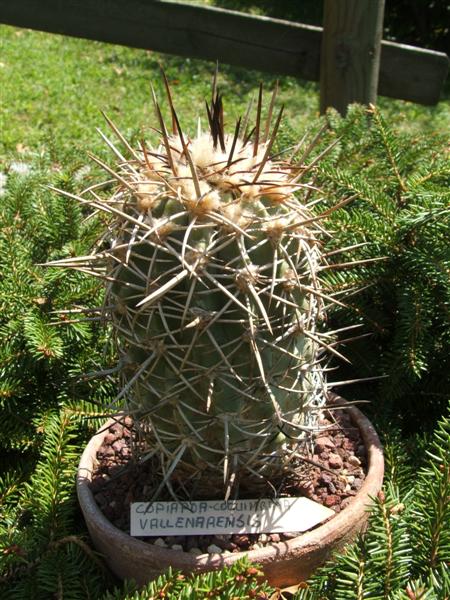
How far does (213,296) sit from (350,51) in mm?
2449

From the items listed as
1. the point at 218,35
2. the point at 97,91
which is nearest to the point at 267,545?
the point at 218,35

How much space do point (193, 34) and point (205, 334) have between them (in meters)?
2.93

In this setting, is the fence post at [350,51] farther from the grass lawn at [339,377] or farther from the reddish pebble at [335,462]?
the reddish pebble at [335,462]

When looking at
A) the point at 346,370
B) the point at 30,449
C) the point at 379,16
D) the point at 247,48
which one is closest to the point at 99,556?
the point at 30,449

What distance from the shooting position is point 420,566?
4.36ft

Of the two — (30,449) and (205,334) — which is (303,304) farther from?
(30,449)

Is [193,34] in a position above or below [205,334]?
above

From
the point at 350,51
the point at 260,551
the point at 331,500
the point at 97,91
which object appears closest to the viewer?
the point at 260,551

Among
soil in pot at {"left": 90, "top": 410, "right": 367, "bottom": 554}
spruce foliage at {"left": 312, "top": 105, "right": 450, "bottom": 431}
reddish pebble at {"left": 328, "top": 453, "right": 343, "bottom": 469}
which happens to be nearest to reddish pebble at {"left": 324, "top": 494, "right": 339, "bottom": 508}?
soil in pot at {"left": 90, "top": 410, "right": 367, "bottom": 554}

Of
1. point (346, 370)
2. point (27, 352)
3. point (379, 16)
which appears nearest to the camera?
point (27, 352)

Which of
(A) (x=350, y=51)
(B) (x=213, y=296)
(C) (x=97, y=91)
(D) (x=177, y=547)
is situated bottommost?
(D) (x=177, y=547)

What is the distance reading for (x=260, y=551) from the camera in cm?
143

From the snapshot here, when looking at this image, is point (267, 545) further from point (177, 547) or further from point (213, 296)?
point (213, 296)

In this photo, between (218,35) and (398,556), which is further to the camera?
(218,35)
